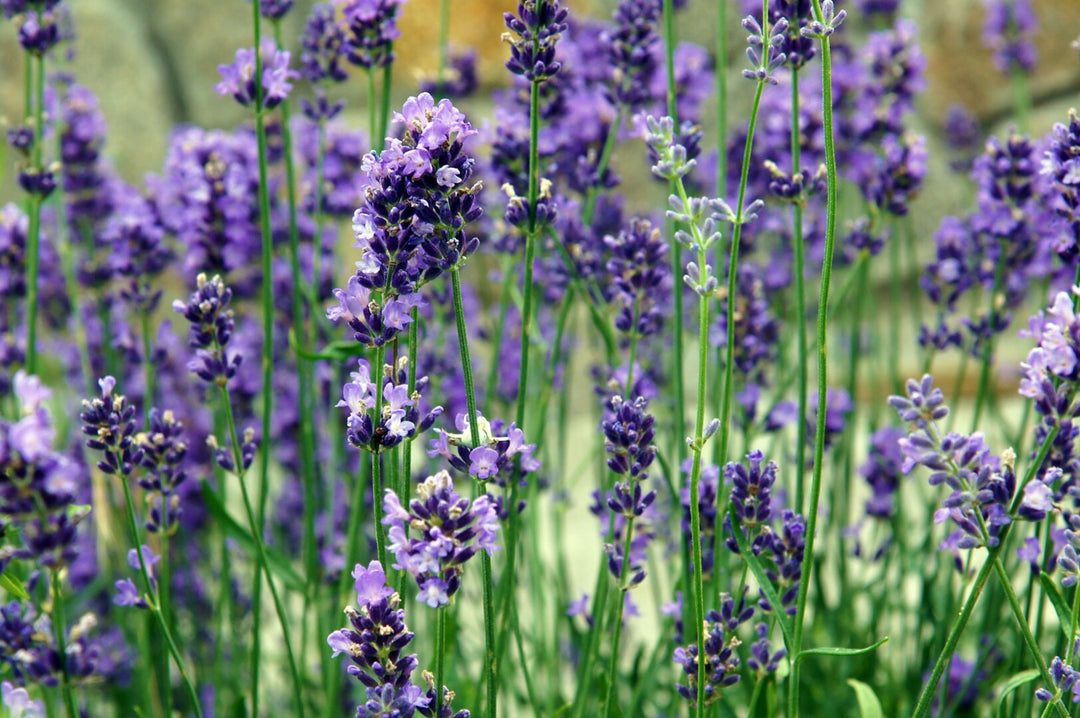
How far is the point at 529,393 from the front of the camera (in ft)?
5.50

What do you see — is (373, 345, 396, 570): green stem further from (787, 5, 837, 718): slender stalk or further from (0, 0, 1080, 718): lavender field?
(787, 5, 837, 718): slender stalk

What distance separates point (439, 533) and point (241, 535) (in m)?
0.61

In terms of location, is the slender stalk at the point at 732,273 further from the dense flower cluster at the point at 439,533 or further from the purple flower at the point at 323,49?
the purple flower at the point at 323,49

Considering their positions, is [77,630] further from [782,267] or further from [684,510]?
[782,267]

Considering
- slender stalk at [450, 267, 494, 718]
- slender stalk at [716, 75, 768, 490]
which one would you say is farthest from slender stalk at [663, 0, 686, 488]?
slender stalk at [450, 267, 494, 718]

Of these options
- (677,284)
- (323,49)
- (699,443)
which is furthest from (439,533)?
(323,49)

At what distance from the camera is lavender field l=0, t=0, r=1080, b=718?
2.55 feet

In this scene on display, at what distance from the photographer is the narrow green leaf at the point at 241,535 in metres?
1.16

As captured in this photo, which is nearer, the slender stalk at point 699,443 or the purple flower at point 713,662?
the slender stalk at point 699,443

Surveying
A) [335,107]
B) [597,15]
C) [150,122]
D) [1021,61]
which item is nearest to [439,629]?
[335,107]

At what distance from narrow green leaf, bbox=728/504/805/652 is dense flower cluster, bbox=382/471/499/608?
0.84 ft

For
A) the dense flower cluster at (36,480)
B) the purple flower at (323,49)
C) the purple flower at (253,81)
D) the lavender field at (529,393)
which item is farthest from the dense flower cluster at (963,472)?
the purple flower at (323,49)

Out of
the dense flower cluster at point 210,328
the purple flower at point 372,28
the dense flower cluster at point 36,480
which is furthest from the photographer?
the purple flower at point 372,28

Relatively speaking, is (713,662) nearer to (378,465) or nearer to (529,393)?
(378,465)
